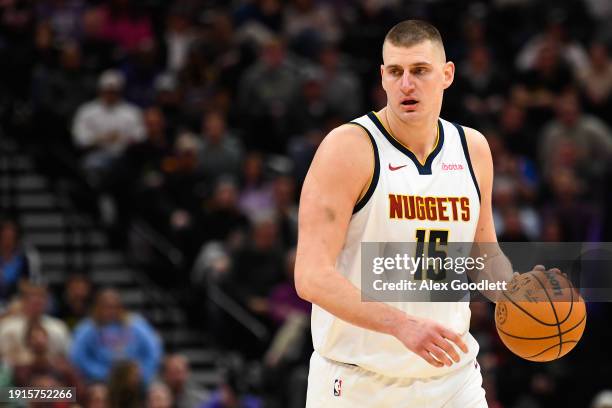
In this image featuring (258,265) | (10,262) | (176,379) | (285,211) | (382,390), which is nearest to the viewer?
(382,390)

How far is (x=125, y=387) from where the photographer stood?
34.8 feet

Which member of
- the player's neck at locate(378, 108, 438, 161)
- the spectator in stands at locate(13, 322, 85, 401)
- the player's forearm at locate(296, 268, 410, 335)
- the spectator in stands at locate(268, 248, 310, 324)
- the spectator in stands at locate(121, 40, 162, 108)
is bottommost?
the spectator in stands at locate(13, 322, 85, 401)

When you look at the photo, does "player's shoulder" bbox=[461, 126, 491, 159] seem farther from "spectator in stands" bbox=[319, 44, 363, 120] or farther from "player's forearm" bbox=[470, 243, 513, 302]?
"spectator in stands" bbox=[319, 44, 363, 120]

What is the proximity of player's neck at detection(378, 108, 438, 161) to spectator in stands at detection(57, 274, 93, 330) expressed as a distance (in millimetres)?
7015

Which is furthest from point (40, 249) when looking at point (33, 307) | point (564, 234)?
point (564, 234)

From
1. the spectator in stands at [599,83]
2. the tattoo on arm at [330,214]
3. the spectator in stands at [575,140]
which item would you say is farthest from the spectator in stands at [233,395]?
the spectator in stands at [599,83]

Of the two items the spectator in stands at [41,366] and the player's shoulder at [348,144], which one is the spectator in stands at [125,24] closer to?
the spectator in stands at [41,366]

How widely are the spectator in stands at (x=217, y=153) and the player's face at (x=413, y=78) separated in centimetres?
871

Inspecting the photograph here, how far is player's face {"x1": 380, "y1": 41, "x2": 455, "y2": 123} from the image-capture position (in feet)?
18.7

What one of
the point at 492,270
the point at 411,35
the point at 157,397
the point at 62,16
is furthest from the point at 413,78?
the point at 62,16

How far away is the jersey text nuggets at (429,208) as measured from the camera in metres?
5.69

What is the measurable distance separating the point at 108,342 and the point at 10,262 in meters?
1.57

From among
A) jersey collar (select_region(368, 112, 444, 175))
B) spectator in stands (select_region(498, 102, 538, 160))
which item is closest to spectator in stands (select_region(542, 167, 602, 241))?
spectator in stands (select_region(498, 102, 538, 160))

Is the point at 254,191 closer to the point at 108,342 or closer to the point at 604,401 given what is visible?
the point at 108,342
